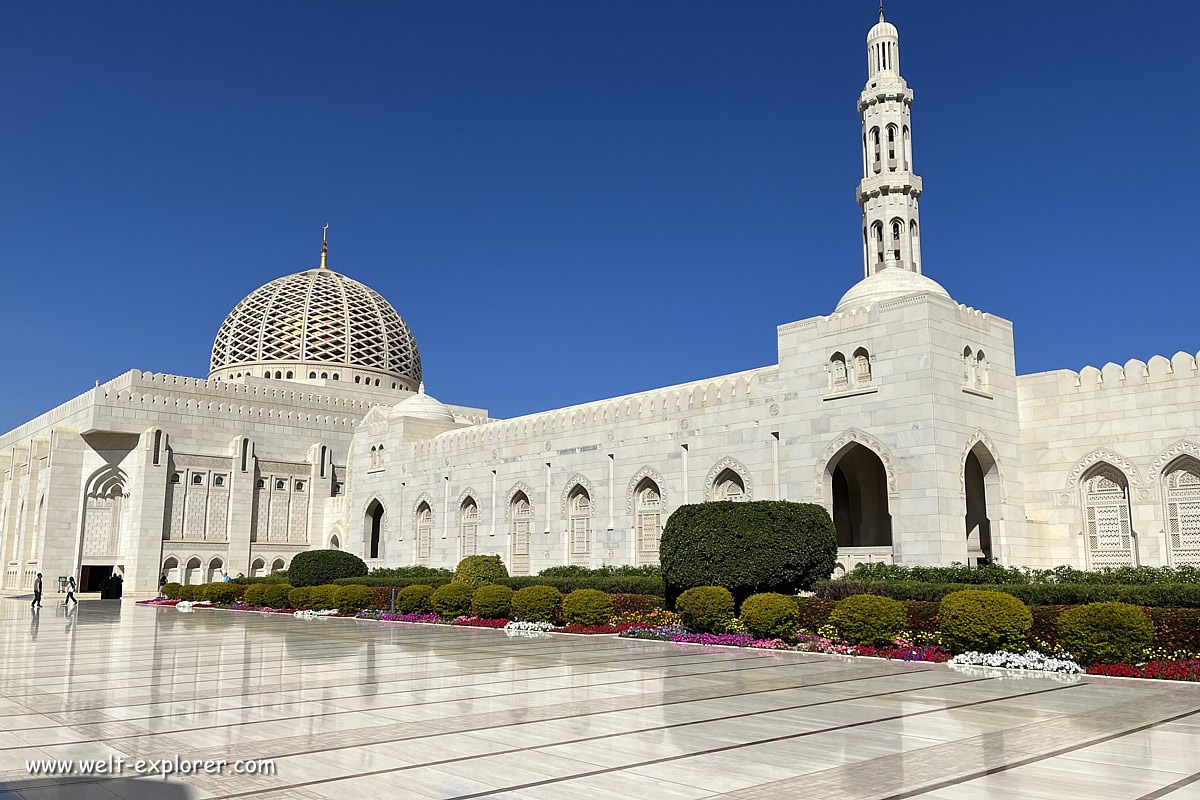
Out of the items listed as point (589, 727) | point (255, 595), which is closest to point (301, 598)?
point (255, 595)

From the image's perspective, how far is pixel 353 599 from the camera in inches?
922

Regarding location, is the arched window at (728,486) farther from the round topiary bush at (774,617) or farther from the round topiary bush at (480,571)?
the round topiary bush at (774,617)

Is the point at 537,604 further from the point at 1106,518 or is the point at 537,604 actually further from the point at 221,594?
the point at 221,594

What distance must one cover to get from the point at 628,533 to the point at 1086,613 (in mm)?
15293

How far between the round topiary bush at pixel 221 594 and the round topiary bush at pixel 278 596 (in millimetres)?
2603

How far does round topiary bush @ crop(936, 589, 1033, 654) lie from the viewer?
12234 mm

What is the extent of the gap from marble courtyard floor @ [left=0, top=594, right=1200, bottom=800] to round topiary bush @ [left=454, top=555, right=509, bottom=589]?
34.0ft

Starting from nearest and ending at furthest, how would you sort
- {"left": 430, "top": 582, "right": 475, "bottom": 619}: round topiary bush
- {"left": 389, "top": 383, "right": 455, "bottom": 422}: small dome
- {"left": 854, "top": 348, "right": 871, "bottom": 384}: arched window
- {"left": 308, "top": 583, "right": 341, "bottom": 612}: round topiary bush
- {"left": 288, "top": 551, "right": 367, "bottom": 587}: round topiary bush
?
{"left": 430, "top": 582, "right": 475, "bottom": 619}: round topiary bush, {"left": 854, "top": 348, "right": 871, "bottom": 384}: arched window, {"left": 308, "top": 583, "right": 341, "bottom": 612}: round topiary bush, {"left": 288, "top": 551, "right": 367, "bottom": 587}: round topiary bush, {"left": 389, "top": 383, "right": 455, "bottom": 422}: small dome

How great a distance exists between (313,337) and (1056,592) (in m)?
38.8

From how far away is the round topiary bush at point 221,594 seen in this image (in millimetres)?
28234

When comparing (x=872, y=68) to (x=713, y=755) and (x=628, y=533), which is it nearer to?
(x=628, y=533)

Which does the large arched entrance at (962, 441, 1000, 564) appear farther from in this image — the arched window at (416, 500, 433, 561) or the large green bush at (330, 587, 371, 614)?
the arched window at (416, 500, 433, 561)

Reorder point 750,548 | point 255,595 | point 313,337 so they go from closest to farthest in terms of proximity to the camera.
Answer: point 750,548
point 255,595
point 313,337

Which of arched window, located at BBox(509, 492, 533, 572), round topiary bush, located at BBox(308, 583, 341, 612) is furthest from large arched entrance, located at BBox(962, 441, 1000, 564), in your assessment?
round topiary bush, located at BBox(308, 583, 341, 612)
